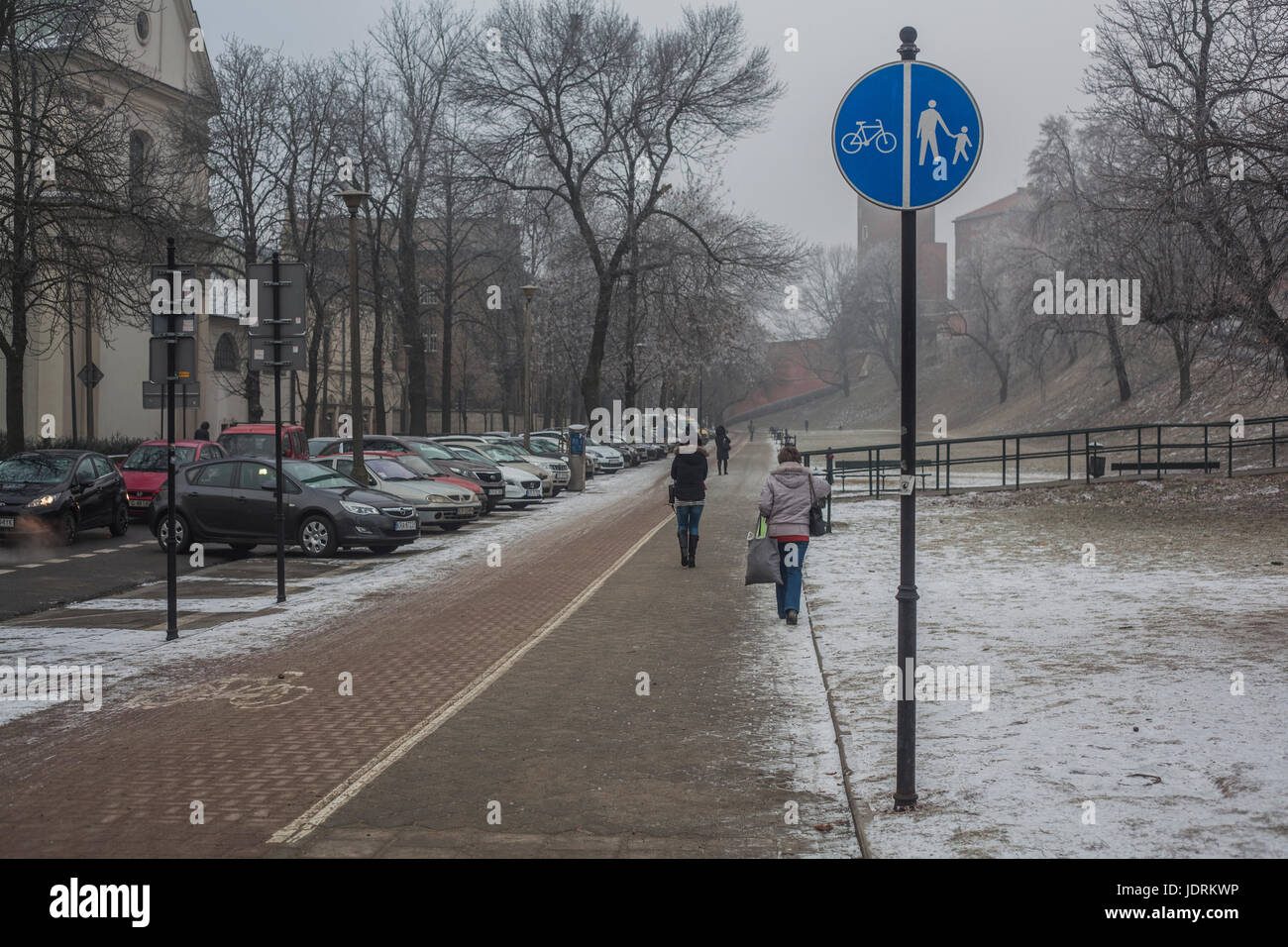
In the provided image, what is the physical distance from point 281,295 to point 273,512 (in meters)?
5.55

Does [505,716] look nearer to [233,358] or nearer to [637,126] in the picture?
[637,126]

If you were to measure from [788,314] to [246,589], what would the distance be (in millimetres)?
100874

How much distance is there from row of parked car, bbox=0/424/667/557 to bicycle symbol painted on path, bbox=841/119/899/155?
10.8 metres

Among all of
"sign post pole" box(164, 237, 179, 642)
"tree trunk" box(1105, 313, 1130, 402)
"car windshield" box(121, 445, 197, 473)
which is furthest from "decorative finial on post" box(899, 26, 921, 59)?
"tree trunk" box(1105, 313, 1130, 402)

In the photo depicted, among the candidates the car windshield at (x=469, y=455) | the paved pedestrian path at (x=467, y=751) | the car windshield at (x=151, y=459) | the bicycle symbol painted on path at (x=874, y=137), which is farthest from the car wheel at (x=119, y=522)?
the bicycle symbol painted on path at (x=874, y=137)

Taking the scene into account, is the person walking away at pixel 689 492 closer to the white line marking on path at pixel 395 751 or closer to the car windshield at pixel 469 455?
the white line marking on path at pixel 395 751

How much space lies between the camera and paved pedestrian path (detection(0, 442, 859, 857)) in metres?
5.86

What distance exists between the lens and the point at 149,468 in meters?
26.1

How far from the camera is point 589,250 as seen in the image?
1822 inches

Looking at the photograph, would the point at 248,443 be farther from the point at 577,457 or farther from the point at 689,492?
the point at 689,492

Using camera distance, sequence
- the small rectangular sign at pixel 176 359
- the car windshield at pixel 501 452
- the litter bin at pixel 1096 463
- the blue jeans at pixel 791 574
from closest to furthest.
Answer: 1. the blue jeans at pixel 791 574
2. the small rectangular sign at pixel 176 359
3. the litter bin at pixel 1096 463
4. the car windshield at pixel 501 452

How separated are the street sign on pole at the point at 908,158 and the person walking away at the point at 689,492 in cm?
1049

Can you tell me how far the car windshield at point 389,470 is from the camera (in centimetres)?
2492

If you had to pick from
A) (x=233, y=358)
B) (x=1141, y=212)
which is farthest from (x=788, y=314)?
(x=1141, y=212)
